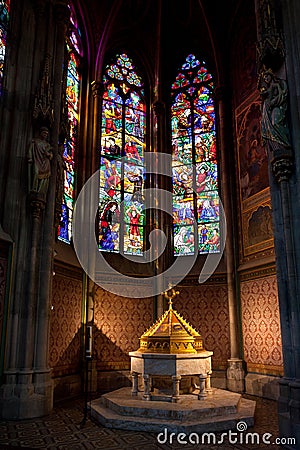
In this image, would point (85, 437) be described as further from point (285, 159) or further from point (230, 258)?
point (230, 258)

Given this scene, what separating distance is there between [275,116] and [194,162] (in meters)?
6.88

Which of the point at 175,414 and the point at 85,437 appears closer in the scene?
the point at 85,437

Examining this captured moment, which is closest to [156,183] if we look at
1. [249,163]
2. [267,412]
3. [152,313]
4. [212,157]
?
[212,157]

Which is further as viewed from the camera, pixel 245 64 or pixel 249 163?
pixel 245 64

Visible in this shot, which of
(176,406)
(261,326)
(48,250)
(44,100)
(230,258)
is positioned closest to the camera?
(176,406)

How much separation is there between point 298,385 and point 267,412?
8.43 ft

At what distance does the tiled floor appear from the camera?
564 centimetres

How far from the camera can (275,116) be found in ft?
22.9

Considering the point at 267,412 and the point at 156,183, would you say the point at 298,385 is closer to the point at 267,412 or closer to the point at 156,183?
the point at 267,412

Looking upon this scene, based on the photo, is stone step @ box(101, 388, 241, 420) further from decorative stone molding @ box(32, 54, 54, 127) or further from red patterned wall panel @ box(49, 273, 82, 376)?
decorative stone molding @ box(32, 54, 54, 127)

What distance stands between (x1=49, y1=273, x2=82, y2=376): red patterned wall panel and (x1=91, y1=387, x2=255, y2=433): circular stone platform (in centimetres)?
268

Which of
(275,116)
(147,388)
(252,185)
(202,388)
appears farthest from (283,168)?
(252,185)

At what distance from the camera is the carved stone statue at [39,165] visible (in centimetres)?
833

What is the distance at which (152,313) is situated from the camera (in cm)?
1228
